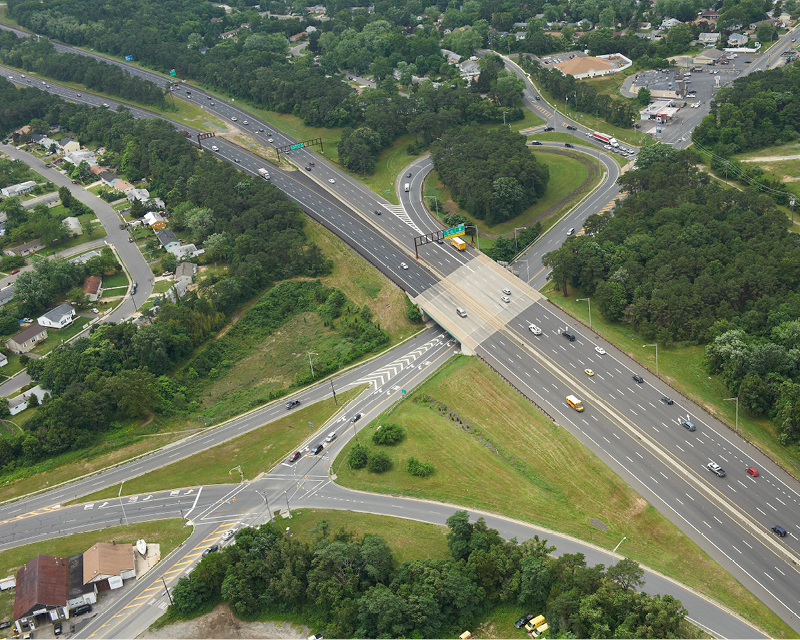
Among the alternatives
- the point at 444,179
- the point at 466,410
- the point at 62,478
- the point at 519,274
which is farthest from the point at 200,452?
the point at 444,179

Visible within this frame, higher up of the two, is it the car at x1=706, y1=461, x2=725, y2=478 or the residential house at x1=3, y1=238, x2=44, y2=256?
the car at x1=706, y1=461, x2=725, y2=478

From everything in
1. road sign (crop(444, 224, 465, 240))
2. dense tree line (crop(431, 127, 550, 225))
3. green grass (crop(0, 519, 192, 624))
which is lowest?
green grass (crop(0, 519, 192, 624))


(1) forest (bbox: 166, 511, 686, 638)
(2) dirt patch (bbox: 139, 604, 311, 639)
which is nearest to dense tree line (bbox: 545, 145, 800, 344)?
(1) forest (bbox: 166, 511, 686, 638)

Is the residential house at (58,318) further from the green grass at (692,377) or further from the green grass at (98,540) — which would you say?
the green grass at (692,377)

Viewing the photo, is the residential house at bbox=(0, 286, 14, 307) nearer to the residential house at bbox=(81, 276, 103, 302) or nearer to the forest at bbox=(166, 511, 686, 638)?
the residential house at bbox=(81, 276, 103, 302)

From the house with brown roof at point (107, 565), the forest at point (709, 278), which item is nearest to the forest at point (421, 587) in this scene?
the house with brown roof at point (107, 565)

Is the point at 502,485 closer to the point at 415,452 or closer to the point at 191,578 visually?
the point at 415,452
